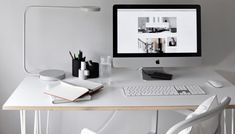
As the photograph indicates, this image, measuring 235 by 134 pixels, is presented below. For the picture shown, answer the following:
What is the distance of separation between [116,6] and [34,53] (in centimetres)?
67

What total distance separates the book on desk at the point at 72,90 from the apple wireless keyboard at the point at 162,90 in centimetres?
18

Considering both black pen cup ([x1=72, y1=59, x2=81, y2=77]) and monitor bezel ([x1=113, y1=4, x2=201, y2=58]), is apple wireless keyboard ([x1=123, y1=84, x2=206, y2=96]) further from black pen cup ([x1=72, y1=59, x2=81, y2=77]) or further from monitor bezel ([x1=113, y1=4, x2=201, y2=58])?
black pen cup ([x1=72, y1=59, x2=81, y2=77])

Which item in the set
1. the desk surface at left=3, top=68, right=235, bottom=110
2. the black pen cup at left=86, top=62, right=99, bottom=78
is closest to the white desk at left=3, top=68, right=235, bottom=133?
the desk surface at left=3, top=68, right=235, bottom=110

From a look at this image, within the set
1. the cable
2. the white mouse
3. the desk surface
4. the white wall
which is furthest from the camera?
the cable

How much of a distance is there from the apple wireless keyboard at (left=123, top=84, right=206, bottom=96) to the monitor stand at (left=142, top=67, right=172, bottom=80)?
0.15 m

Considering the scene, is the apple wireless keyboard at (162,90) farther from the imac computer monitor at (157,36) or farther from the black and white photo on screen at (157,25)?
the black and white photo on screen at (157,25)

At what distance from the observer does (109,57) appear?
8.75ft

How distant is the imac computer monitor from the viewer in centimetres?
252

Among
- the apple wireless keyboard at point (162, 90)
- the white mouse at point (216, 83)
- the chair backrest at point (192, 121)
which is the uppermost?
the white mouse at point (216, 83)

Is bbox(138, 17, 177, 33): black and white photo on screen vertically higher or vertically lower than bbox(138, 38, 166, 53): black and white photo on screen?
higher

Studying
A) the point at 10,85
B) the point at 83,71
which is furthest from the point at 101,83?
the point at 10,85

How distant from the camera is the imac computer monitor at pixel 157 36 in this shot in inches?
99.3

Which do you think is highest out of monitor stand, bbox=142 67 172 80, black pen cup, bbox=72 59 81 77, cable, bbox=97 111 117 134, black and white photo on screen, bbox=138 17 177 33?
black and white photo on screen, bbox=138 17 177 33

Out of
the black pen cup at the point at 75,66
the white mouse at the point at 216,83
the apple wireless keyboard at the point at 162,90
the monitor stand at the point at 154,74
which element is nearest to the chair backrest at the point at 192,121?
the apple wireless keyboard at the point at 162,90
